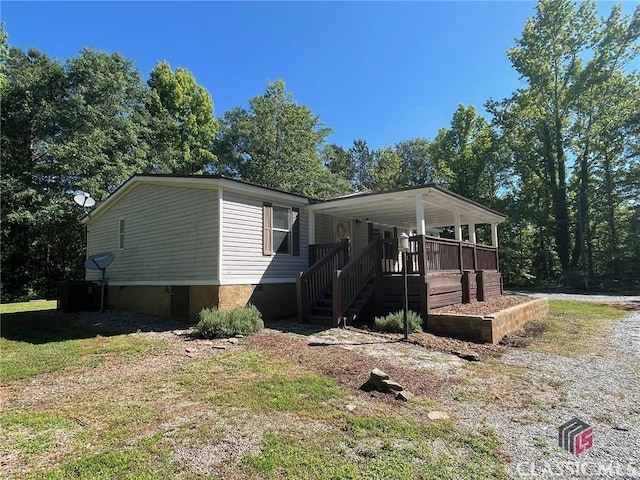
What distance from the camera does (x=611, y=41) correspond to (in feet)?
78.5

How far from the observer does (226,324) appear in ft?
23.3

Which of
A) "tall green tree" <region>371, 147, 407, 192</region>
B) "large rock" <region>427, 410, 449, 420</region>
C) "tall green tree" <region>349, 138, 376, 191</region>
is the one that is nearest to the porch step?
"large rock" <region>427, 410, 449, 420</region>

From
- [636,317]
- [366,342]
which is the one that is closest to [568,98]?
[636,317]

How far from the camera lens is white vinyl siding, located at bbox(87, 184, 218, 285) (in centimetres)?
868

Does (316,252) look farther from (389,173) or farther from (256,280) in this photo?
(389,173)

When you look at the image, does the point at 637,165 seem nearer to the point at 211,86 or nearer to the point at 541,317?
→ the point at 541,317

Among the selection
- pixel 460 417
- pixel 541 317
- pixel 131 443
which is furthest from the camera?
pixel 541 317

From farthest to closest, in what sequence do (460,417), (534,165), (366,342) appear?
1. (534,165)
2. (366,342)
3. (460,417)

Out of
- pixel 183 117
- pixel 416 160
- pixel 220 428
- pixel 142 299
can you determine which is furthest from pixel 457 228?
pixel 416 160

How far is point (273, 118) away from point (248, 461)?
26.9m

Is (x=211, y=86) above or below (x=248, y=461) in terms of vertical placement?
above

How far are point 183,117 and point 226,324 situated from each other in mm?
22246

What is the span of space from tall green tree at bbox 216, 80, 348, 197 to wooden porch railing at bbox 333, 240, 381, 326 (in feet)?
56.8

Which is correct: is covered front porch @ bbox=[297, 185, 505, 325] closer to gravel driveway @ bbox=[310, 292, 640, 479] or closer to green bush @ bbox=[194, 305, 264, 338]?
green bush @ bbox=[194, 305, 264, 338]
